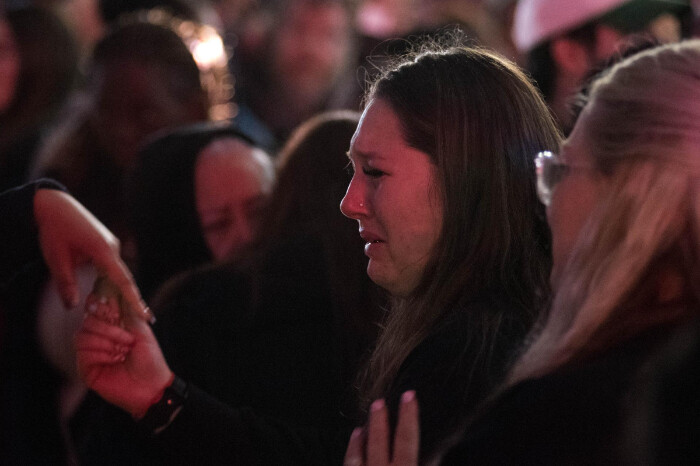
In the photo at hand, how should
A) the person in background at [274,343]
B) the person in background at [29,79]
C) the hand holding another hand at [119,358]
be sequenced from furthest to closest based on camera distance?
the person in background at [29,79]
the person in background at [274,343]
the hand holding another hand at [119,358]

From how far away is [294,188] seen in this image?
2.40 meters

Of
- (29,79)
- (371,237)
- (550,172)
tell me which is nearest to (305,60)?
(29,79)

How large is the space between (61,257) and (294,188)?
682 millimetres

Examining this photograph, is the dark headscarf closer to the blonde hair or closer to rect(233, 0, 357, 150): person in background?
the blonde hair

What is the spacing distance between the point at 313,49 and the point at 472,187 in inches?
132

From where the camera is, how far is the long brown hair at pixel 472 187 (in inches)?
65.9

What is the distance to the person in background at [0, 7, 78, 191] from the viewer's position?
3551mm

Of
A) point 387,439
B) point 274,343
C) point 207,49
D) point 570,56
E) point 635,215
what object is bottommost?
point 274,343

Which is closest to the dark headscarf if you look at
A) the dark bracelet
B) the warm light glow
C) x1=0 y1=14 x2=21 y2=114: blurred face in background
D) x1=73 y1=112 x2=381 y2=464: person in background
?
x1=73 y1=112 x2=381 y2=464: person in background

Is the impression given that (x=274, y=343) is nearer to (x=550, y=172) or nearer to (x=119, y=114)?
(x=550, y=172)

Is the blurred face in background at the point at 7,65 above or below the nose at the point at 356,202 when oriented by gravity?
above

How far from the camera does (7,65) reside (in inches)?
141

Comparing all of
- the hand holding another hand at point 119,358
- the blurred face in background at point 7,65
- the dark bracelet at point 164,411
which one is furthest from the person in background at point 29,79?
the dark bracelet at point 164,411

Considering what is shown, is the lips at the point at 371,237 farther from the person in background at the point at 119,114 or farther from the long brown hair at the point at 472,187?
the person in background at the point at 119,114
